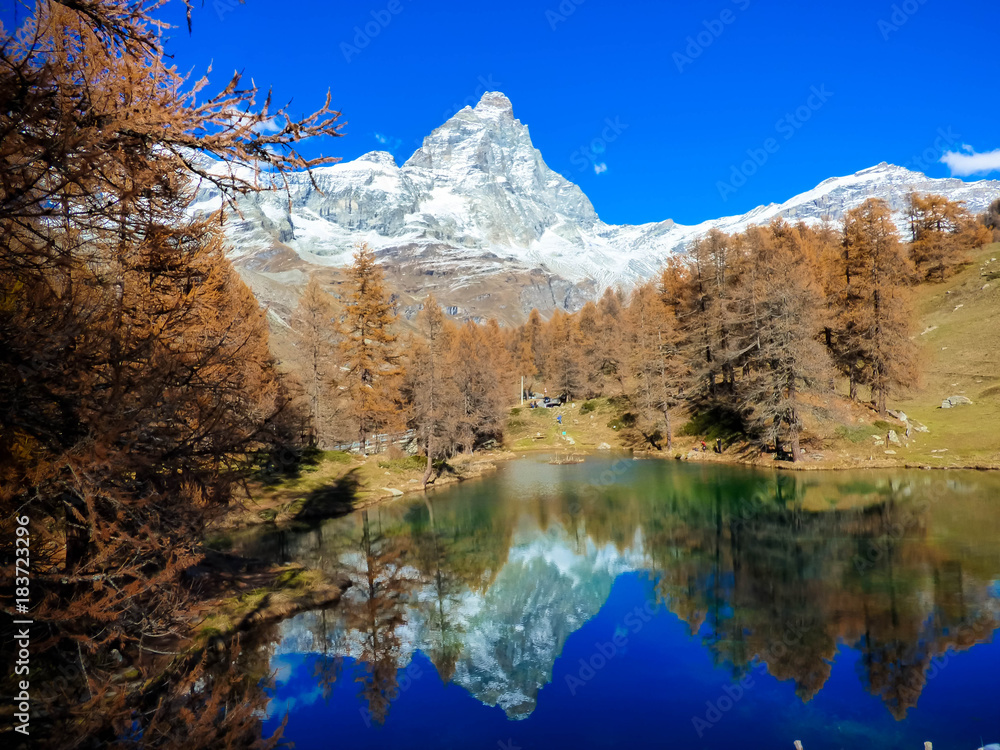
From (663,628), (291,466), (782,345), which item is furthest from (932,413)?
(291,466)

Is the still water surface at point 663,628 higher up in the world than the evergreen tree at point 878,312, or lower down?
lower down

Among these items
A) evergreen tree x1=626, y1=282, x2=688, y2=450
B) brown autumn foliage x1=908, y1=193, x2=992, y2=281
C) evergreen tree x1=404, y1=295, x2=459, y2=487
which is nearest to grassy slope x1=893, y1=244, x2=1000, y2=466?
brown autumn foliage x1=908, y1=193, x2=992, y2=281

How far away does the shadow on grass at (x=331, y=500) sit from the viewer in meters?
33.4

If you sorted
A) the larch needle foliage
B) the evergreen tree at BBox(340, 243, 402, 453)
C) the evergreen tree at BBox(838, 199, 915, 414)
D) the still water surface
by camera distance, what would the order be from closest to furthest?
the larch needle foliage < the still water surface < the evergreen tree at BBox(838, 199, 915, 414) < the evergreen tree at BBox(340, 243, 402, 453)

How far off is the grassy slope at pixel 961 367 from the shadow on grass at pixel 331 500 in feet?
114

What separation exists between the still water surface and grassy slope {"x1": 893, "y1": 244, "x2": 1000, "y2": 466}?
544 cm

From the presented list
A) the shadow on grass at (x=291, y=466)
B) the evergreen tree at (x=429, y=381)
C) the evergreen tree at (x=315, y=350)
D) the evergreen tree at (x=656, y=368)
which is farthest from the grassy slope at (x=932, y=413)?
the shadow on grass at (x=291, y=466)

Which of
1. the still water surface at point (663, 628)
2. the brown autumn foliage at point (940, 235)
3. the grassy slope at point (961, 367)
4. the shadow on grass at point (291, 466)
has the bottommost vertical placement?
the still water surface at point (663, 628)

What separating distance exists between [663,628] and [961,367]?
151 ft

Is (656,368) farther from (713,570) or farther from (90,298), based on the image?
(90,298)

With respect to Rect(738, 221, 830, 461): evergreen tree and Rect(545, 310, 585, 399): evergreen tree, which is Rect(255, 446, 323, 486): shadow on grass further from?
Rect(545, 310, 585, 399): evergreen tree

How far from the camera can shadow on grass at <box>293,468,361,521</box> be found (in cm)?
3344

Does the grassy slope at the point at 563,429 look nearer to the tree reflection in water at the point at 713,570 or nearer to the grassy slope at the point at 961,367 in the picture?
the tree reflection in water at the point at 713,570

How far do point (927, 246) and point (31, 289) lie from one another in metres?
85.7
